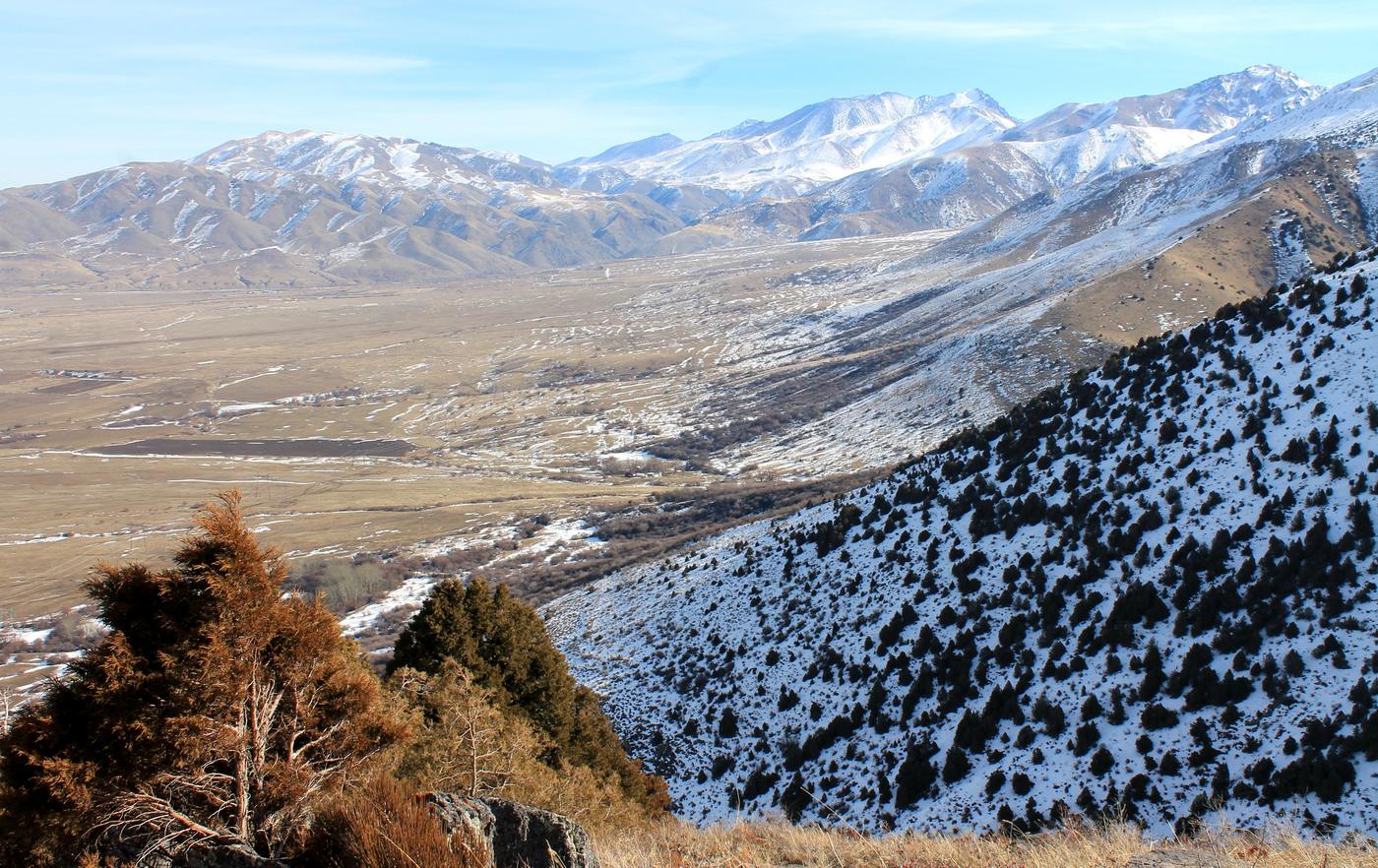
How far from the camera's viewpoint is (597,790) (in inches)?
593

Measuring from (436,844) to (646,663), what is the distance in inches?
1031

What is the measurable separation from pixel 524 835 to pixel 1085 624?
59.3 ft

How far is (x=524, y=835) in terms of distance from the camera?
633 cm

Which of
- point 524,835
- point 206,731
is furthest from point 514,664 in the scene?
point 524,835

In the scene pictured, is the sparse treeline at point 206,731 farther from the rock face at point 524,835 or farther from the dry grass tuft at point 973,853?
the dry grass tuft at point 973,853

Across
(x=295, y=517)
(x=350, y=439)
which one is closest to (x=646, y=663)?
(x=295, y=517)

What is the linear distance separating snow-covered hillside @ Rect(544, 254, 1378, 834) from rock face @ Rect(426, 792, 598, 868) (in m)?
10.1

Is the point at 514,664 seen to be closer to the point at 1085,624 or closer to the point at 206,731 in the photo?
the point at 206,731

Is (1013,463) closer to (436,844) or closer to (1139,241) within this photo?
(436,844)

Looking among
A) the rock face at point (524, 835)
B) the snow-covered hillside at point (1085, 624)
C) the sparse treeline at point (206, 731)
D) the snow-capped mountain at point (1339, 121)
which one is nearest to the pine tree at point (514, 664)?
the snow-covered hillside at point (1085, 624)

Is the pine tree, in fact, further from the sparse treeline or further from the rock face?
the rock face

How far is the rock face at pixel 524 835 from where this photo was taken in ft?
20.1

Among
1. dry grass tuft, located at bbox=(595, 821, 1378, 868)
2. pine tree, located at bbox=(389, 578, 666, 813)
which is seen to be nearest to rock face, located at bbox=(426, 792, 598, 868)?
dry grass tuft, located at bbox=(595, 821, 1378, 868)

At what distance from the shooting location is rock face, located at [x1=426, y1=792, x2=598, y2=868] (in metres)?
6.12
